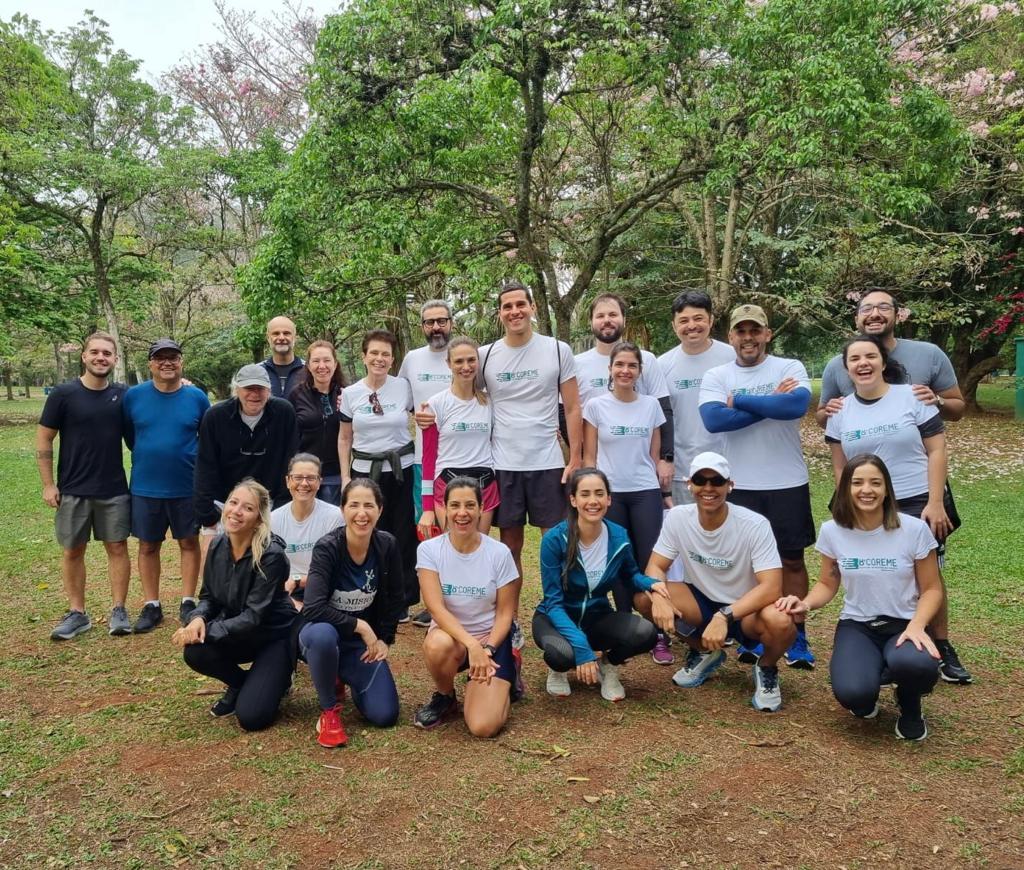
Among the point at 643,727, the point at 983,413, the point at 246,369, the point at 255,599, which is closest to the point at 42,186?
the point at 246,369

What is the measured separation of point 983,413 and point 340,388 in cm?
1892

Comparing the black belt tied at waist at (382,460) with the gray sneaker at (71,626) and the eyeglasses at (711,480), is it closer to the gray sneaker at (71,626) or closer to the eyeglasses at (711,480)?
the eyeglasses at (711,480)

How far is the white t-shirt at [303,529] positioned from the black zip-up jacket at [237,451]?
0.55 meters

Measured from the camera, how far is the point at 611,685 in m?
4.15

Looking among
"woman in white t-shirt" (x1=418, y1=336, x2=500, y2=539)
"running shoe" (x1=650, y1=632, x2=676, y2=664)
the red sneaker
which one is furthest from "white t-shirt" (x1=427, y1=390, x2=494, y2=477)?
the red sneaker

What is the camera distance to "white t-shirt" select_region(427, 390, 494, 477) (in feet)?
15.5

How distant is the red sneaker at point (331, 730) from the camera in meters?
3.64

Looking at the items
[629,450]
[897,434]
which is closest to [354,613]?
[629,450]

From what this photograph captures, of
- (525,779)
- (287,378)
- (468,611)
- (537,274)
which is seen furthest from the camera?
(537,274)

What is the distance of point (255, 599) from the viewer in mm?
3828

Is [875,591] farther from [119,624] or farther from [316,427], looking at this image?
[119,624]

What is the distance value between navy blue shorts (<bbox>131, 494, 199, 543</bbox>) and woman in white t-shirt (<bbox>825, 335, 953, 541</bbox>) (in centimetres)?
421

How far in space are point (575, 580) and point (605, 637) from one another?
344mm

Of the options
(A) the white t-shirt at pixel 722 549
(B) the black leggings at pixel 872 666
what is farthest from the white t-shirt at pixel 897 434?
(B) the black leggings at pixel 872 666
